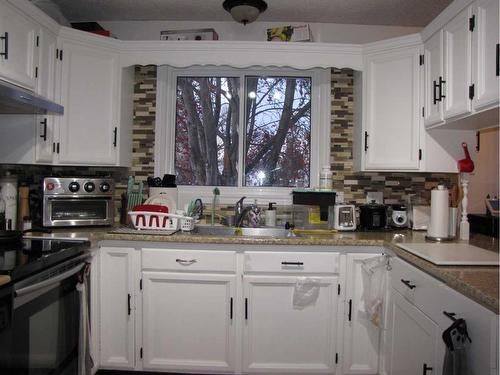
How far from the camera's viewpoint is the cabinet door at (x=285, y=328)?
6.75 feet

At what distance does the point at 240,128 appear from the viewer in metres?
2.82

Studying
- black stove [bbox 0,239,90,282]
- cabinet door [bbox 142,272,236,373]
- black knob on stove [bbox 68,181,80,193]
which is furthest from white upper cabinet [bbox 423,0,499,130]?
black knob on stove [bbox 68,181,80,193]

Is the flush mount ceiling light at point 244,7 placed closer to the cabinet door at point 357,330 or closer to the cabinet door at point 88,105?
the cabinet door at point 88,105

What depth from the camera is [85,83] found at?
2.39 m

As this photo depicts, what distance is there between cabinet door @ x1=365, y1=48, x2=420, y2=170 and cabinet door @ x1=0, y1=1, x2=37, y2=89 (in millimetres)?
2025

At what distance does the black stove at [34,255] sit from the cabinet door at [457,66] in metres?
2.03

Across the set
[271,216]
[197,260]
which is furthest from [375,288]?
[197,260]

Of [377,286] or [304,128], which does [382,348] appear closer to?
[377,286]

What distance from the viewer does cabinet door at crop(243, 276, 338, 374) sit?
2.06 meters

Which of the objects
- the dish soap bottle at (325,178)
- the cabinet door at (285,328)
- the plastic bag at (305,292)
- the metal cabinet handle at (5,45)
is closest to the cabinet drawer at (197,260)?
the cabinet door at (285,328)

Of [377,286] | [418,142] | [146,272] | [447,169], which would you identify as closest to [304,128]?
[418,142]

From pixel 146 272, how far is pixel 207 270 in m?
0.34

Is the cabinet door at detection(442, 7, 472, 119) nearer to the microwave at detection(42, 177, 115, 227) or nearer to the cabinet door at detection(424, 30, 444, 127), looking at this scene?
the cabinet door at detection(424, 30, 444, 127)

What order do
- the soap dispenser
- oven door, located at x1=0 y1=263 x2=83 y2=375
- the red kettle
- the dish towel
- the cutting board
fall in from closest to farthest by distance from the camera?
the dish towel → oven door, located at x1=0 y1=263 x2=83 y2=375 → the cutting board → the red kettle → the soap dispenser
